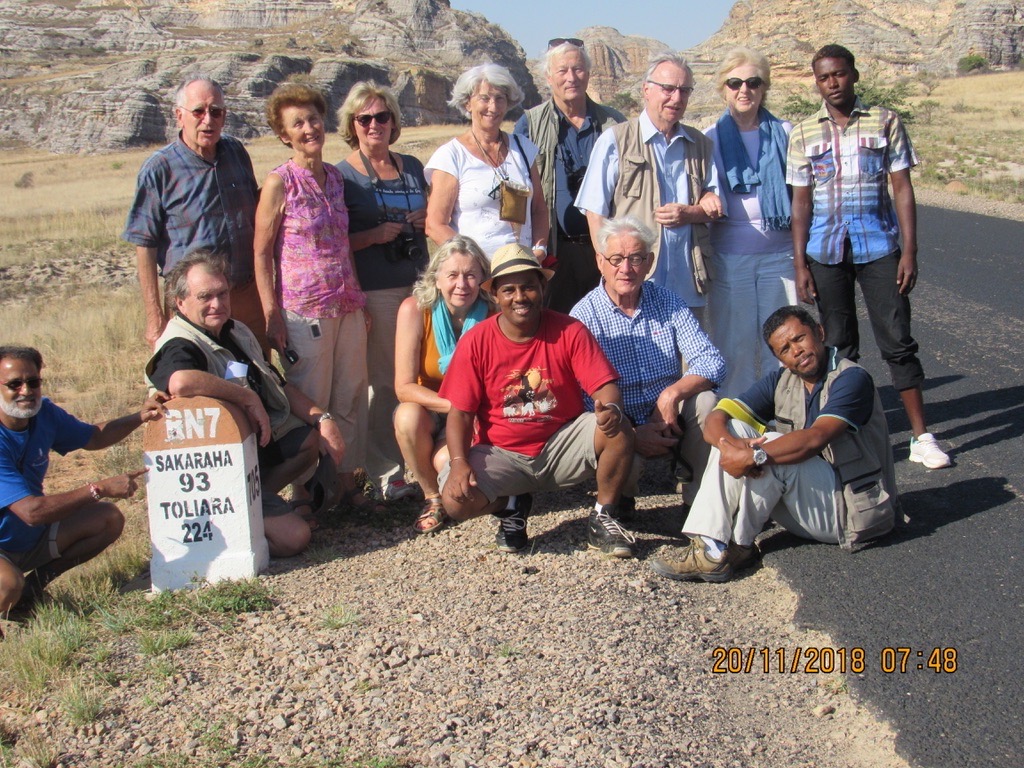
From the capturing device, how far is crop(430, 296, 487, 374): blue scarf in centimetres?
525

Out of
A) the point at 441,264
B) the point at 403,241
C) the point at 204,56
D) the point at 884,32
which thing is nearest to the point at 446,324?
the point at 441,264

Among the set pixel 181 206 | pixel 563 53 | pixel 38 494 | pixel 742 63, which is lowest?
pixel 38 494

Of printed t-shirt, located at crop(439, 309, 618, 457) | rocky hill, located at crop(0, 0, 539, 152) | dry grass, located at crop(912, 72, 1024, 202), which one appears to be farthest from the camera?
rocky hill, located at crop(0, 0, 539, 152)

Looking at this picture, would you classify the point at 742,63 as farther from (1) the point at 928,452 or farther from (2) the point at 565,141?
(1) the point at 928,452

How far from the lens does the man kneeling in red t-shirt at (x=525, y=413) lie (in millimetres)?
4633

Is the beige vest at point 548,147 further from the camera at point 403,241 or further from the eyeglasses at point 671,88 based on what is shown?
the camera at point 403,241

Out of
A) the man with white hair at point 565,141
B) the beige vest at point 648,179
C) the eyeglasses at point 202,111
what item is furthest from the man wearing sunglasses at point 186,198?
the beige vest at point 648,179

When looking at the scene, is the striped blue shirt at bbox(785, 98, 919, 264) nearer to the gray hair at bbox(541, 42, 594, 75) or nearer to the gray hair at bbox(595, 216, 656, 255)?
the gray hair at bbox(595, 216, 656, 255)

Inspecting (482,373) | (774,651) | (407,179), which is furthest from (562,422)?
Answer: (407,179)

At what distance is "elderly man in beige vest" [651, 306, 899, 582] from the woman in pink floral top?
7.12ft

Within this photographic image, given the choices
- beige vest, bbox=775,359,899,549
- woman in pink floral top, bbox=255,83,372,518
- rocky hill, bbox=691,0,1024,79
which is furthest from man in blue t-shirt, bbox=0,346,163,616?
rocky hill, bbox=691,0,1024,79

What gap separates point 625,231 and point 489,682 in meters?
2.32

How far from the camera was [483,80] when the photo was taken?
564 centimetres

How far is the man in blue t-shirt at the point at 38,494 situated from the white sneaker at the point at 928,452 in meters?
3.98
